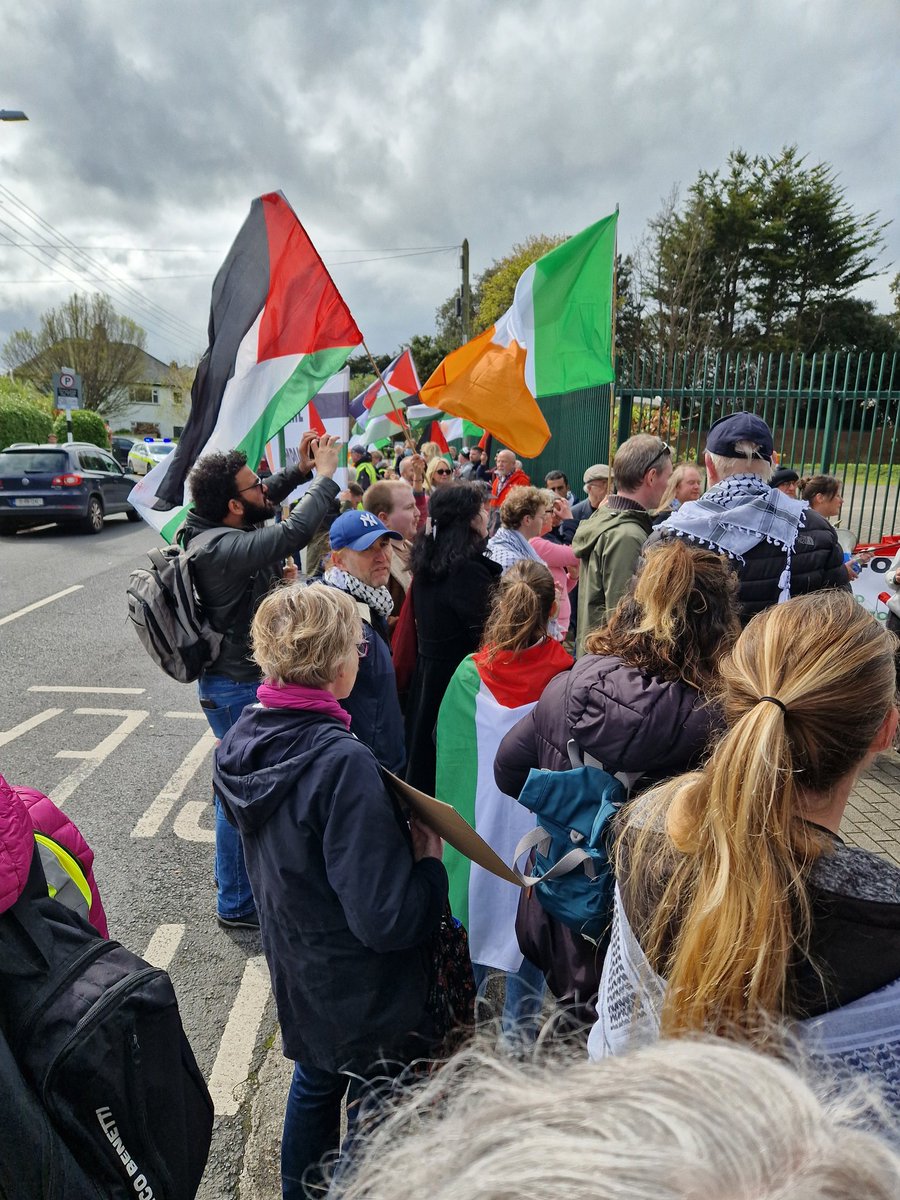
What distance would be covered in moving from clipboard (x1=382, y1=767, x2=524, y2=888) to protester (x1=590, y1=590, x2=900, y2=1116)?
39 cm

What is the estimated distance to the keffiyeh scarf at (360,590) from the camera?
3.03m

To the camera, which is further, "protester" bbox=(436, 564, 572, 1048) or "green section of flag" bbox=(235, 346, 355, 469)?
"green section of flag" bbox=(235, 346, 355, 469)

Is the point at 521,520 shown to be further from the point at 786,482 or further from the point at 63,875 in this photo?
the point at 63,875

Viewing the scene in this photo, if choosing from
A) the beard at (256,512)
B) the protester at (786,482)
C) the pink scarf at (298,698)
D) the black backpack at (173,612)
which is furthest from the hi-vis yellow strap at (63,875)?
the protester at (786,482)

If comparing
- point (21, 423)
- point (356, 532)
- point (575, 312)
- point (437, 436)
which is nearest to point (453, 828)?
point (356, 532)

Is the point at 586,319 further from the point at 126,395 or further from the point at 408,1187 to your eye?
the point at 126,395

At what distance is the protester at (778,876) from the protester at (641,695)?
0.41 meters

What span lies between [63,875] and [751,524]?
8.34 feet

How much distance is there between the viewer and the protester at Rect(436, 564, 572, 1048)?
100 inches

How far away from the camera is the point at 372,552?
310 cm

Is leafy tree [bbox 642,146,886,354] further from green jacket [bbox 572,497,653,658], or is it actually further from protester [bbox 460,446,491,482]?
green jacket [bbox 572,497,653,658]

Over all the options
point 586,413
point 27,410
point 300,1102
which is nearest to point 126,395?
point 27,410

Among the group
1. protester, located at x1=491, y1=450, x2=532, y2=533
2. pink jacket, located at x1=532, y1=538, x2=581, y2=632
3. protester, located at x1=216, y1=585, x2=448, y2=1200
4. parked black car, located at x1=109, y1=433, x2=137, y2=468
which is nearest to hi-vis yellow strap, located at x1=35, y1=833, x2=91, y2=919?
protester, located at x1=216, y1=585, x2=448, y2=1200

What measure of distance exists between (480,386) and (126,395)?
Answer: 2019 inches
